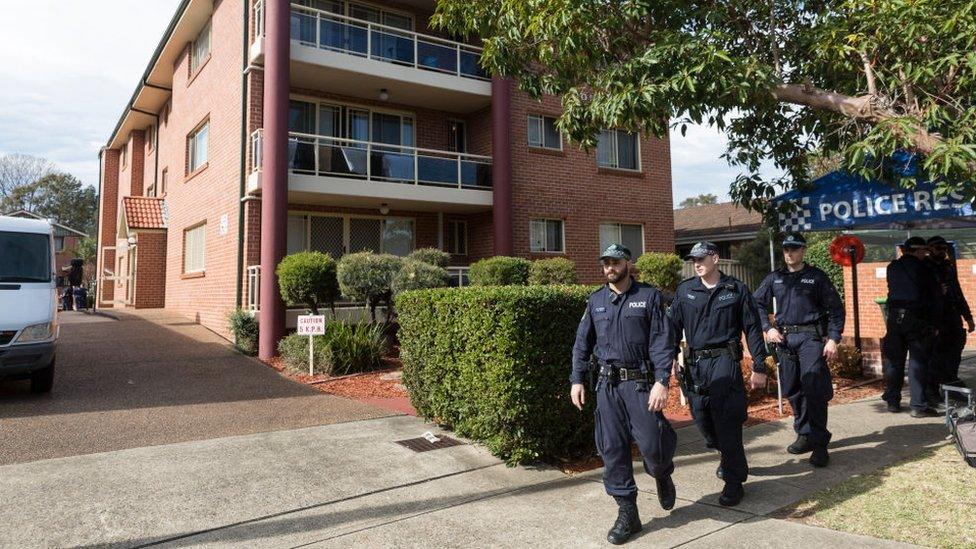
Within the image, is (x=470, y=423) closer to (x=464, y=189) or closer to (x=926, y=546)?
(x=926, y=546)

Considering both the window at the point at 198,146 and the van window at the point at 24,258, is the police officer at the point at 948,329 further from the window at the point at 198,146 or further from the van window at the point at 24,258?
the window at the point at 198,146

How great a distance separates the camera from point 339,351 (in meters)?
9.82

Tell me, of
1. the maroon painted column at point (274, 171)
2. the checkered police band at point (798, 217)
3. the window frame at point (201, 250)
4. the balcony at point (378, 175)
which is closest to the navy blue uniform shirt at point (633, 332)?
the checkered police band at point (798, 217)

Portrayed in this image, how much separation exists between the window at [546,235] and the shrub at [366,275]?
209 inches

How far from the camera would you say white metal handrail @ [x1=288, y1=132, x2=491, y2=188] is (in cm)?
1266

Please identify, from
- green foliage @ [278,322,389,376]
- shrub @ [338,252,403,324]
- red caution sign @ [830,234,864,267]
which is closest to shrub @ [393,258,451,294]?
shrub @ [338,252,403,324]

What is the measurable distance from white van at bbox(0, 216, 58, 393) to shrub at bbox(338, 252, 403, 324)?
160 inches

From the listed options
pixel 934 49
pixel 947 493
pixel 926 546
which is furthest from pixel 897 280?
pixel 926 546

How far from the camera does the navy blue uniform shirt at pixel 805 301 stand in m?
5.26

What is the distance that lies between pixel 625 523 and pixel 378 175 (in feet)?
36.1

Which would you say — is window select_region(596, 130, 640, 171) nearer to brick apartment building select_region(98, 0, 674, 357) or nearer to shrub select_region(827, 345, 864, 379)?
brick apartment building select_region(98, 0, 674, 357)

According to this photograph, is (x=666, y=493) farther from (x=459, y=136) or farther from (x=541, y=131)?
(x=459, y=136)

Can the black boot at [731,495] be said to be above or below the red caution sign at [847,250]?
below

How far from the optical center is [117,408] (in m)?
7.23
